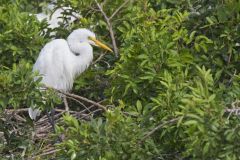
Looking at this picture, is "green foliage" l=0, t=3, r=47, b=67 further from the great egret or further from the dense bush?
the great egret

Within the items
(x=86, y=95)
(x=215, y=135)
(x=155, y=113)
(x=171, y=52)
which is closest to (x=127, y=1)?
(x=86, y=95)

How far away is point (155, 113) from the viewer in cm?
400

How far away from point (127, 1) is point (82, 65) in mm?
554

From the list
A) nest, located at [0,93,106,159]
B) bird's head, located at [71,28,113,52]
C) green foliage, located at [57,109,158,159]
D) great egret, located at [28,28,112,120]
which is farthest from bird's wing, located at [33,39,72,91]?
green foliage, located at [57,109,158,159]

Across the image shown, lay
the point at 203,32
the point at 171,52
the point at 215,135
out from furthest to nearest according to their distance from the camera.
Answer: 1. the point at 203,32
2. the point at 171,52
3. the point at 215,135

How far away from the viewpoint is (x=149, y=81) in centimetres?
439

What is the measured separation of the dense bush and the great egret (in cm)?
11

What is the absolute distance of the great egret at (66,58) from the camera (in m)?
5.34

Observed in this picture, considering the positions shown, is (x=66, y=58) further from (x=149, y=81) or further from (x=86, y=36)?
(x=149, y=81)

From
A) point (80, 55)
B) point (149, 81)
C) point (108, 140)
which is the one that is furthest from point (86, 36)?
point (108, 140)

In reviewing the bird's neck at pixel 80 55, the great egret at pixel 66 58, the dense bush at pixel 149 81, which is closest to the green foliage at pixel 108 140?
the dense bush at pixel 149 81

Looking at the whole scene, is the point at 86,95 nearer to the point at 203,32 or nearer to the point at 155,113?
the point at 203,32

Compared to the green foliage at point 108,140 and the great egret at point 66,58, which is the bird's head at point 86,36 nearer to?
the great egret at point 66,58

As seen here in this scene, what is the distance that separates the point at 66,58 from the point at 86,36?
0.24 metres
